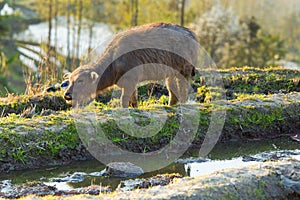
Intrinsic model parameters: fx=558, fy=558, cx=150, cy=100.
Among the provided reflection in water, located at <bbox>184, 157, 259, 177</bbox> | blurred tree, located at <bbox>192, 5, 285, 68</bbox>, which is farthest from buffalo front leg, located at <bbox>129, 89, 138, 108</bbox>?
blurred tree, located at <bbox>192, 5, 285, 68</bbox>

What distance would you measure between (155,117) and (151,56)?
1551mm

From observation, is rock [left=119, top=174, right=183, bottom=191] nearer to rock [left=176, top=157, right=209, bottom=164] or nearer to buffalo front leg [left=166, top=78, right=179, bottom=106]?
rock [left=176, top=157, right=209, bottom=164]

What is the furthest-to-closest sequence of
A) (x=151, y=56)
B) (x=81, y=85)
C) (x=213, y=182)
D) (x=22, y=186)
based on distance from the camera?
(x=151, y=56) → (x=81, y=85) → (x=22, y=186) → (x=213, y=182)

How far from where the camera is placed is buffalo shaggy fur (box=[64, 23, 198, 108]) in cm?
877

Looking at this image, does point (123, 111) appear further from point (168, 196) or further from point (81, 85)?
point (168, 196)

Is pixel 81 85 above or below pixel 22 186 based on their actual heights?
above

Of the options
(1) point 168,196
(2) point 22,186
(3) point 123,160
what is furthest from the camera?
(3) point 123,160

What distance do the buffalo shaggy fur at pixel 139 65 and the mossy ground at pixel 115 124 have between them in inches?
14.5

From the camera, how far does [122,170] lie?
6719mm

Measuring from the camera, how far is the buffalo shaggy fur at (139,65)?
8.77m

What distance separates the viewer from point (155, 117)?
26.6ft

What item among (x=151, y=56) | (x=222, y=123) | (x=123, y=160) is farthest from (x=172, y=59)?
(x=123, y=160)

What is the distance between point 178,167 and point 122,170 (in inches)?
32.9

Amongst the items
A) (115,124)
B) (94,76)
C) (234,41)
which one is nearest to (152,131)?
(115,124)
